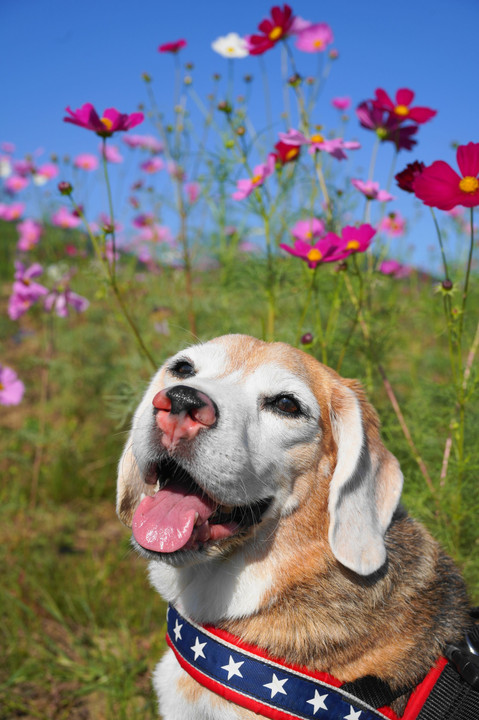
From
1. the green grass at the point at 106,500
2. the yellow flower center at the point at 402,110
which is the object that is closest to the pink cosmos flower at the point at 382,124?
the yellow flower center at the point at 402,110

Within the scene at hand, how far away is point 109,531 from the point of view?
180 inches

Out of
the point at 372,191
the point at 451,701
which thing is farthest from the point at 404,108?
the point at 451,701

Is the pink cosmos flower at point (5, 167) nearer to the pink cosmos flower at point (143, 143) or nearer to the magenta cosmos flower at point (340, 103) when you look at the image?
the pink cosmos flower at point (143, 143)

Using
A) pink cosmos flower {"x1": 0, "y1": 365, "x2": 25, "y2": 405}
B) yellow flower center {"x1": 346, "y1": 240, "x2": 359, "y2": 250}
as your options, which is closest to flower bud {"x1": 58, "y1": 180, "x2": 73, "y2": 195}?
yellow flower center {"x1": 346, "y1": 240, "x2": 359, "y2": 250}

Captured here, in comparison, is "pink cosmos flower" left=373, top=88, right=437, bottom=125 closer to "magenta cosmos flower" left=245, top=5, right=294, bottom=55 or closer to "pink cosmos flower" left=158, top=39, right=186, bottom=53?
"magenta cosmos flower" left=245, top=5, right=294, bottom=55

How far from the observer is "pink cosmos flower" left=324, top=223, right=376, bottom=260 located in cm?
271

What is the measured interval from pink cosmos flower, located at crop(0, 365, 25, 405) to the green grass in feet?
0.66

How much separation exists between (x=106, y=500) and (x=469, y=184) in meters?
3.99

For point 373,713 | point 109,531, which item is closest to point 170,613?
point 373,713

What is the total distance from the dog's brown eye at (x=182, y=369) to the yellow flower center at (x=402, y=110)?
1836 millimetres

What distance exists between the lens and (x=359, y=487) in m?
2.11

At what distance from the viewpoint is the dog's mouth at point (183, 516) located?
1.85m

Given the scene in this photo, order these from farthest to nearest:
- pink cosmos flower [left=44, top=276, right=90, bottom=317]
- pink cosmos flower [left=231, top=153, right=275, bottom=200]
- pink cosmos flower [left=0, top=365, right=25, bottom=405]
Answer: pink cosmos flower [left=44, top=276, right=90, bottom=317], pink cosmos flower [left=0, top=365, right=25, bottom=405], pink cosmos flower [left=231, top=153, right=275, bottom=200]

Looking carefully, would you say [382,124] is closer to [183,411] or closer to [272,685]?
[183,411]
